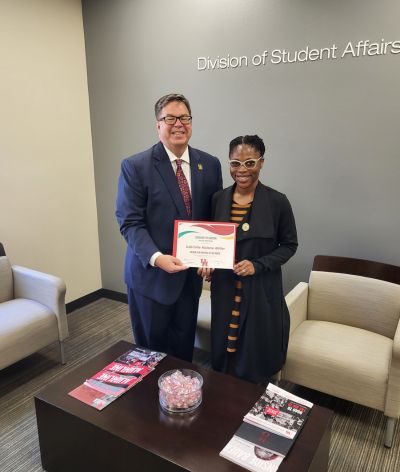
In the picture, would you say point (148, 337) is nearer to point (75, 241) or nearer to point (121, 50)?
point (75, 241)

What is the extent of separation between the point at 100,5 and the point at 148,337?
2.88 metres

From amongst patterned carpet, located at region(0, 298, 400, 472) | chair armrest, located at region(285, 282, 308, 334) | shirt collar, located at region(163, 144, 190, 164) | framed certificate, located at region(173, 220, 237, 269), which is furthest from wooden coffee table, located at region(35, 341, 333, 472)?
shirt collar, located at region(163, 144, 190, 164)

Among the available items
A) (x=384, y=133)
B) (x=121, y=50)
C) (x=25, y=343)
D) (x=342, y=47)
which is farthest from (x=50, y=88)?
(x=384, y=133)

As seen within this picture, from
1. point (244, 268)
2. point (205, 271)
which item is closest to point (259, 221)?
point (244, 268)

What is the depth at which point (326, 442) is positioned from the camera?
1.54 metres

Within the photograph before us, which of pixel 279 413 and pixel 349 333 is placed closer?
pixel 279 413

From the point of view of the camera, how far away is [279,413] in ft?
5.14

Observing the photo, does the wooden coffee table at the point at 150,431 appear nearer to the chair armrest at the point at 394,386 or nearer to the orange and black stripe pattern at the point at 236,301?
the orange and black stripe pattern at the point at 236,301

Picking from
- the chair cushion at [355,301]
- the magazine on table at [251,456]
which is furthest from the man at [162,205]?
the chair cushion at [355,301]

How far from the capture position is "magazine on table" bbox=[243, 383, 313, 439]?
1485 mm

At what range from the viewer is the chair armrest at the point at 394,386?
6.14 ft

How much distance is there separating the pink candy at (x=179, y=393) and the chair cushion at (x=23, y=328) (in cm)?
128

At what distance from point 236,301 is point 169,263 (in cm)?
40

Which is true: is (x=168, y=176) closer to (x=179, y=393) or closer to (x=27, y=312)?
(x=179, y=393)
